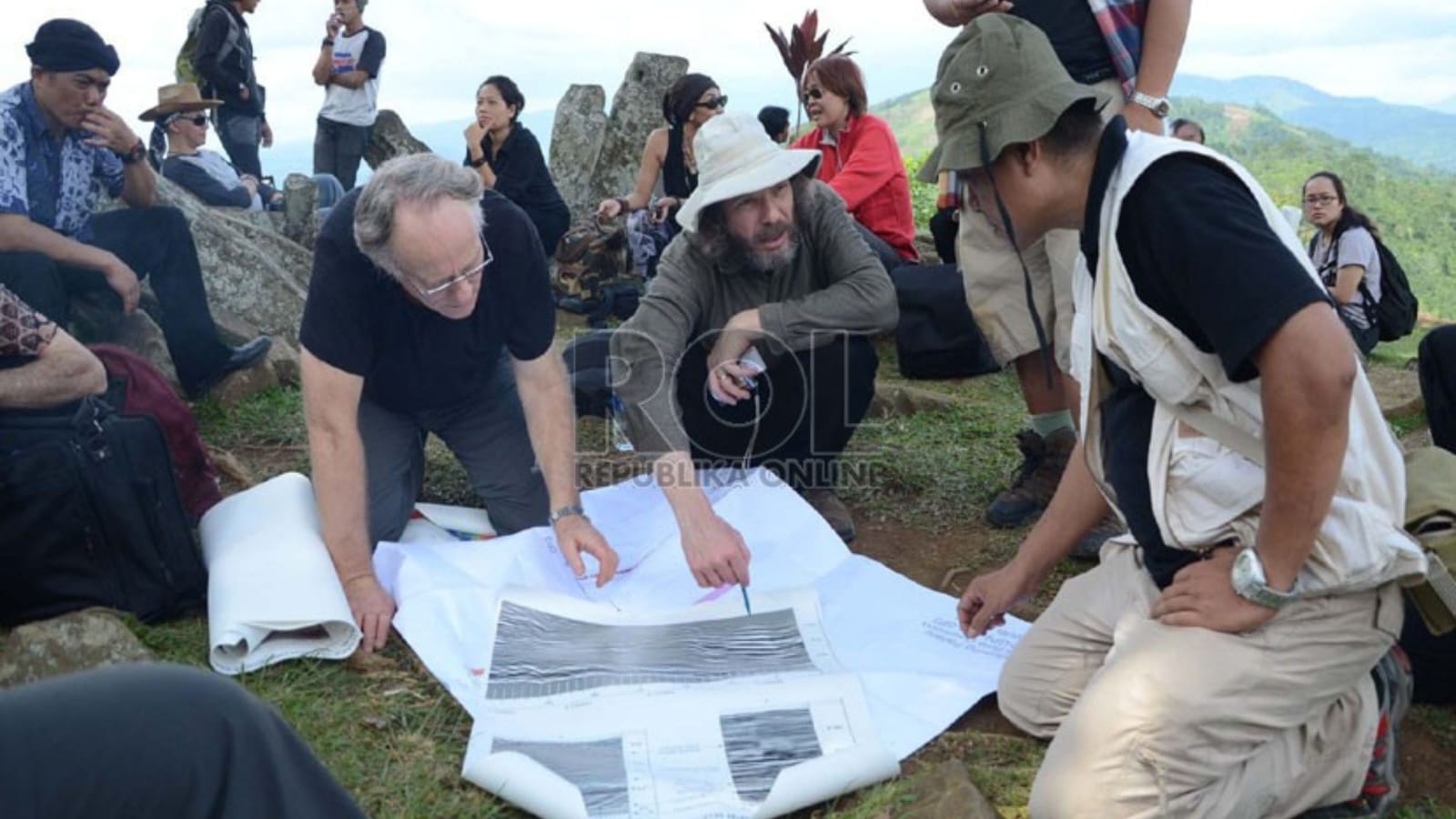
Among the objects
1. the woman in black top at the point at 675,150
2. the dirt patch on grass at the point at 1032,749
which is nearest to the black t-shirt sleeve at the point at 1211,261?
the dirt patch on grass at the point at 1032,749

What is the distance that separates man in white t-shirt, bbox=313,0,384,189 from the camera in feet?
23.9

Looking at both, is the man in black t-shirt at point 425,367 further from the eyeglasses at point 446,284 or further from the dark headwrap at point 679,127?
the dark headwrap at point 679,127

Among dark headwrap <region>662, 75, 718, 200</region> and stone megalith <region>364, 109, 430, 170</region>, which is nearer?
dark headwrap <region>662, 75, 718, 200</region>

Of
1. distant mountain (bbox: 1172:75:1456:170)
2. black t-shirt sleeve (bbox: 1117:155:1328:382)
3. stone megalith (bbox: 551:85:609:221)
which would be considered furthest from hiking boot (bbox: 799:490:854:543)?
distant mountain (bbox: 1172:75:1456:170)

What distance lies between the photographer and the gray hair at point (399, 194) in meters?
2.43

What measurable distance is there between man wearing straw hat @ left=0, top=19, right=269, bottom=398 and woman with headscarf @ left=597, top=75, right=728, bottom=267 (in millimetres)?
2278

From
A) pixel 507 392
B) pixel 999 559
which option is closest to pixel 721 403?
pixel 507 392

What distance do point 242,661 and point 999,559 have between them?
1.85 m

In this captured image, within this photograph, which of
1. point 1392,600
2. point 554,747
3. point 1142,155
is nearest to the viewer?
point 1142,155

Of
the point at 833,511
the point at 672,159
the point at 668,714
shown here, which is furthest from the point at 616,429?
the point at 672,159

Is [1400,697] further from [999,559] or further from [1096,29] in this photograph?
[1096,29]

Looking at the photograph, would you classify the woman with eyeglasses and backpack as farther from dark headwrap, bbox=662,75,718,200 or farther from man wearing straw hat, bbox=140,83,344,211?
man wearing straw hat, bbox=140,83,344,211

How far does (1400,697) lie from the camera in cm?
190

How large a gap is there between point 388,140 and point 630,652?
23.3ft
